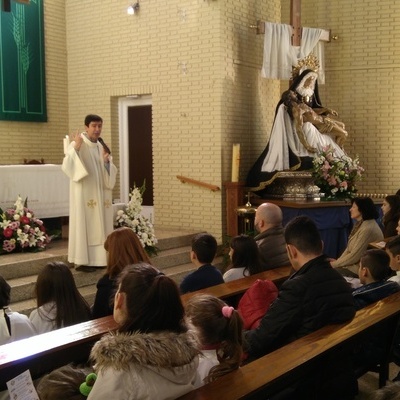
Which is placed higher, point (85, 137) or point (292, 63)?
point (292, 63)

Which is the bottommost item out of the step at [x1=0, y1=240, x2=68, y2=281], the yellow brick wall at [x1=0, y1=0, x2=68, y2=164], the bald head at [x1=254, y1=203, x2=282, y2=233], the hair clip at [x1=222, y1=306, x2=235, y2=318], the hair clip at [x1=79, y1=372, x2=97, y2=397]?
the step at [x1=0, y1=240, x2=68, y2=281]

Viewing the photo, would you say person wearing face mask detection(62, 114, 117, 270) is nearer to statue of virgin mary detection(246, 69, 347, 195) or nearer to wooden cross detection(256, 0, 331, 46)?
statue of virgin mary detection(246, 69, 347, 195)

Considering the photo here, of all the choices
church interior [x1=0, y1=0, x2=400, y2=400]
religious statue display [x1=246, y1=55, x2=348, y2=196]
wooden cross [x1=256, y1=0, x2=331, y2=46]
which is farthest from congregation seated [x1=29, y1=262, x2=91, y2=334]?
wooden cross [x1=256, y1=0, x2=331, y2=46]

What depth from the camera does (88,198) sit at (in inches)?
286

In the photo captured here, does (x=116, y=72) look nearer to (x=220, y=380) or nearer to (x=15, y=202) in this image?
(x=15, y=202)

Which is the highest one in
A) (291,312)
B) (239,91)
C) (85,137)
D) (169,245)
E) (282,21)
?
(282,21)

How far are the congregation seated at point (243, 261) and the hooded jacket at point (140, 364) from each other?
100 inches

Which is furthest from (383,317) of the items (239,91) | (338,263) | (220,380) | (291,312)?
(239,91)

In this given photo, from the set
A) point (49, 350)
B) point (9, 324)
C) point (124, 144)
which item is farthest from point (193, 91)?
point (49, 350)

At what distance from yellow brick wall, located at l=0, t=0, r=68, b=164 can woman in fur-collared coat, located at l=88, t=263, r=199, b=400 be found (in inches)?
359

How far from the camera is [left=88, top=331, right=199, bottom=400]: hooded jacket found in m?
2.21

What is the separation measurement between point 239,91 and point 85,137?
3755mm

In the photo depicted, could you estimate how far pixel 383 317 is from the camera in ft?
11.9

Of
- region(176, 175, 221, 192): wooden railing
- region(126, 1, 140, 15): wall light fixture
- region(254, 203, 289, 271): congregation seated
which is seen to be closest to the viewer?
region(254, 203, 289, 271): congregation seated
